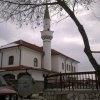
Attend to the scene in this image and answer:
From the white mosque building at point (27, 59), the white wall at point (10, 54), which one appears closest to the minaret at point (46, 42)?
the white mosque building at point (27, 59)

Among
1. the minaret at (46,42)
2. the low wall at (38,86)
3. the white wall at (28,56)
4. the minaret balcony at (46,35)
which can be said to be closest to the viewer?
the low wall at (38,86)

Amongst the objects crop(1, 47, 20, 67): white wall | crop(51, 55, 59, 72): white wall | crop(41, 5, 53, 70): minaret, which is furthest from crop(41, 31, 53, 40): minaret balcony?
crop(1, 47, 20, 67): white wall

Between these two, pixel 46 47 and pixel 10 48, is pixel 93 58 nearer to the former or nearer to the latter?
pixel 10 48

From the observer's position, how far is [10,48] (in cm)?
4003

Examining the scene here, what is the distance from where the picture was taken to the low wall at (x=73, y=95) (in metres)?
12.8

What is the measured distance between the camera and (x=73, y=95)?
13438 millimetres

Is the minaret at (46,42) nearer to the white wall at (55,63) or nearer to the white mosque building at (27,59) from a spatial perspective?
the white mosque building at (27,59)

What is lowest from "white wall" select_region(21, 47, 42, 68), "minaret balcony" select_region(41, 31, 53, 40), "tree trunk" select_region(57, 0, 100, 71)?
"tree trunk" select_region(57, 0, 100, 71)

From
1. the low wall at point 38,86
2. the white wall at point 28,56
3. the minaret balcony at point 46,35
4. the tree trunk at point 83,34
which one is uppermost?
the minaret balcony at point 46,35

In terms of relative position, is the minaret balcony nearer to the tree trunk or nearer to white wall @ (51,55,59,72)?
white wall @ (51,55,59,72)

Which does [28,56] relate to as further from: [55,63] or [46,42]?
[55,63]

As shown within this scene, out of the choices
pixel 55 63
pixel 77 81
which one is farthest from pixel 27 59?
pixel 77 81

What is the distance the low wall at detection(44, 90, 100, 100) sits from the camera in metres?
12.8

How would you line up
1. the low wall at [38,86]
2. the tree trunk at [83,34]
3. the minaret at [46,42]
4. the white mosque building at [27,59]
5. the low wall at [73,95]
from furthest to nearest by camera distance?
the minaret at [46,42] → the white mosque building at [27,59] → the low wall at [38,86] → the tree trunk at [83,34] → the low wall at [73,95]
